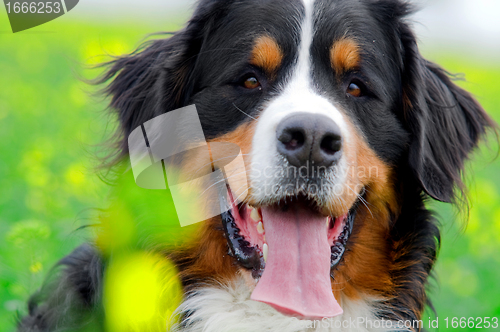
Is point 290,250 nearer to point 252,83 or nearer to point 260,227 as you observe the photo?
point 260,227

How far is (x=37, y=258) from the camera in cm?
323

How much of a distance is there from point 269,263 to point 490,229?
9.97 feet

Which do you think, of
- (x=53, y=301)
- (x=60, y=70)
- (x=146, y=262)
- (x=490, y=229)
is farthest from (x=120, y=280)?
(x=60, y=70)

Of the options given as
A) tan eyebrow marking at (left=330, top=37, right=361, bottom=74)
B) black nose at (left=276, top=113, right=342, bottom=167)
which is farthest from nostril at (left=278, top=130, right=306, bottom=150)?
tan eyebrow marking at (left=330, top=37, right=361, bottom=74)

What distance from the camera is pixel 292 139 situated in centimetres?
260

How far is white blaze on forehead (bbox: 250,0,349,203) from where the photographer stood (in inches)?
106

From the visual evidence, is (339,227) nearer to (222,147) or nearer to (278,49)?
(222,147)

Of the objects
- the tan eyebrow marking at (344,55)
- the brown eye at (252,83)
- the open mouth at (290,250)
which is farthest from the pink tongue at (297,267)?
the tan eyebrow marking at (344,55)

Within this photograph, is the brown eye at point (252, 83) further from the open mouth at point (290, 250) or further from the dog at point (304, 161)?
the open mouth at point (290, 250)

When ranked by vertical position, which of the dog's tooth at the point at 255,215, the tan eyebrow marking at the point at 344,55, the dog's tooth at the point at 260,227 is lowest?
the dog's tooth at the point at 260,227

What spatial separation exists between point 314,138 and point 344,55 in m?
0.73

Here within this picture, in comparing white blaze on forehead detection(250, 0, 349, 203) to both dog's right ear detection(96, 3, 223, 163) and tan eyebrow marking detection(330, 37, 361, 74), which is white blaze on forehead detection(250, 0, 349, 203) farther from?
dog's right ear detection(96, 3, 223, 163)

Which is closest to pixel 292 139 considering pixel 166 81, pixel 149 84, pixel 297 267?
pixel 297 267

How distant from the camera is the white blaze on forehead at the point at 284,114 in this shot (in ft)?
8.81
